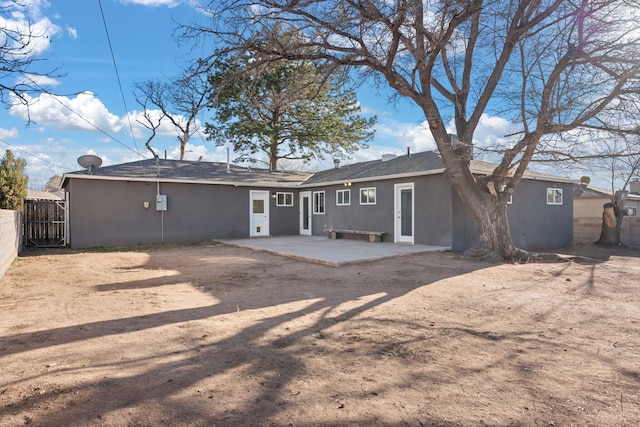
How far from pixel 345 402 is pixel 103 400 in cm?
156

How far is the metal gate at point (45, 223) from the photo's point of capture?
42.3ft

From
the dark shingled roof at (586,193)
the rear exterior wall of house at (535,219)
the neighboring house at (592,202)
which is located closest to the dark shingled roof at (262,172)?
the rear exterior wall of house at (535,219)

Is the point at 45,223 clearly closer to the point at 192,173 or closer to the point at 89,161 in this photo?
the point at 89,161

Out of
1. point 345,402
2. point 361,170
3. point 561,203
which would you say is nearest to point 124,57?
point 361,170

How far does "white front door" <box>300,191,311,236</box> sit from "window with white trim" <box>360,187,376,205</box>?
3.49 metres

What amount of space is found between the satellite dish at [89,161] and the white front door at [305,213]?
8139 mm

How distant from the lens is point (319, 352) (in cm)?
344

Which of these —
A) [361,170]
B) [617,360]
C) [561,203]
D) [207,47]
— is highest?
[207,47]

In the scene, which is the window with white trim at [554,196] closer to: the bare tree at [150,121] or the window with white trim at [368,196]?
the window with white trim at [368,196]

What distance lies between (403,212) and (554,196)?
21.9 ft

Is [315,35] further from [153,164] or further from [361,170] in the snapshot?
[153,164]

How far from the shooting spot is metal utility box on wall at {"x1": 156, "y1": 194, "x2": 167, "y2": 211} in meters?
13.9

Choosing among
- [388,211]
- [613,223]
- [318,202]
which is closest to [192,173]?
[318,202]

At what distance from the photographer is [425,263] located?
9.01 metres
